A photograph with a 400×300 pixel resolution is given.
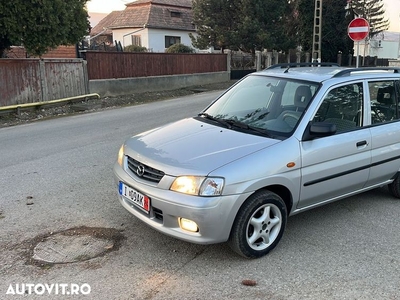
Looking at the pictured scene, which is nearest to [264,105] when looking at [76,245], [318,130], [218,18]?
[318,130]

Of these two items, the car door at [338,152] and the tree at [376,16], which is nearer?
the car door at [338,152]

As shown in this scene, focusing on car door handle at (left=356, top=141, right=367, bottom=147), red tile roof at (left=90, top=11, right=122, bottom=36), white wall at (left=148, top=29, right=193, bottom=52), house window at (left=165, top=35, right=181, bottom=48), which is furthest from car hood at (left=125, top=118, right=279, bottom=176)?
red tile roof at (left=90, top=11, right=122, bottom=36)

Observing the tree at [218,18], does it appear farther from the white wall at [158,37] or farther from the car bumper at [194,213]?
the car bumper at [194,213]

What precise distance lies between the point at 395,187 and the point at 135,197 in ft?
11.1

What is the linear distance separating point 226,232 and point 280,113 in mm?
1529

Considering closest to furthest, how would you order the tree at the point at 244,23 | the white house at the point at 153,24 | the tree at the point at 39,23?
the tree at the point at 39,23, the tree at the point at 244,23, the white house at the point at 153,24

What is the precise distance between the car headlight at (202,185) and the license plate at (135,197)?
417mm

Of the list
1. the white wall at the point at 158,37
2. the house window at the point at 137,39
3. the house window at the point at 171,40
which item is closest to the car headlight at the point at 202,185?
the white wall at the point at 158,37

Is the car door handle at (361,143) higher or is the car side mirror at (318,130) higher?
the car side mirror at (318,130)

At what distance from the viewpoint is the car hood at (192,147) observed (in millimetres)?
3391

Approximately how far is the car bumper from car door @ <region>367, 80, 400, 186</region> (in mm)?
2013

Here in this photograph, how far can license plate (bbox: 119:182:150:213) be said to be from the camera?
11.6 feet

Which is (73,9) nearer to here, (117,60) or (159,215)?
(117,60)

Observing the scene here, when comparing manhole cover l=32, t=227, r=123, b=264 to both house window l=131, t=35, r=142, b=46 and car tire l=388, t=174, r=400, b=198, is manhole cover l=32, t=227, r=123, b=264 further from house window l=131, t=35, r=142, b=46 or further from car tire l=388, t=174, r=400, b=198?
house window l=131, t=35, r=142, b=46
